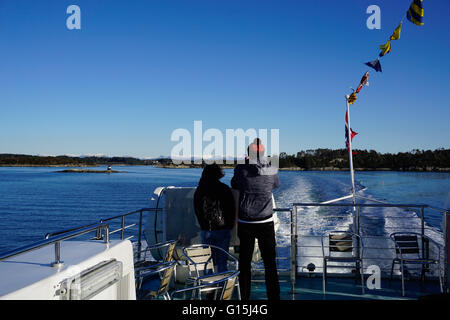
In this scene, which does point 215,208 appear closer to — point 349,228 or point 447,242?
point 447,242

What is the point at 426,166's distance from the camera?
278 ft

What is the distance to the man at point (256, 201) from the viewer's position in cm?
349

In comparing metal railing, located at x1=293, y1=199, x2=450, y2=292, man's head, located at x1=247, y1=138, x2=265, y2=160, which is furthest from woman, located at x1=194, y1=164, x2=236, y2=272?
metal railing, located at x1=293, y1=199, x2=450, y2=292

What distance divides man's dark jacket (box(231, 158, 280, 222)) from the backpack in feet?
1.12

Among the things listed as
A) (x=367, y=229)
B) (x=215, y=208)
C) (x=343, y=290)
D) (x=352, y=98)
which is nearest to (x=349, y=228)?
(x=367, y=229)

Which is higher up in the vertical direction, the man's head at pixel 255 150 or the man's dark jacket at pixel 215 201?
the man's head at pixel 255 150

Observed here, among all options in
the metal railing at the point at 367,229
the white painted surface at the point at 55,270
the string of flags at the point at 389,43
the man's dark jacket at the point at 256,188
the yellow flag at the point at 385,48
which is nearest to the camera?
the white painted surface at the point at 55,270

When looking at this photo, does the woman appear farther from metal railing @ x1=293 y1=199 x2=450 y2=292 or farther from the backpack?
metal railing @ x1=293 y1=199 x2=450 y2=292

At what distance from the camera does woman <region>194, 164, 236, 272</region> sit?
3.79m

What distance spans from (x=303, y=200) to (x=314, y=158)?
54.0 metres

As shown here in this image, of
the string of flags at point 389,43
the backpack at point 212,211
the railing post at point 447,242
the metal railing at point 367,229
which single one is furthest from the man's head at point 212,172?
the string of flags at point 389,43

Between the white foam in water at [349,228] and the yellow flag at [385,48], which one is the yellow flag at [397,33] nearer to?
the yellow flag at [385,48]
